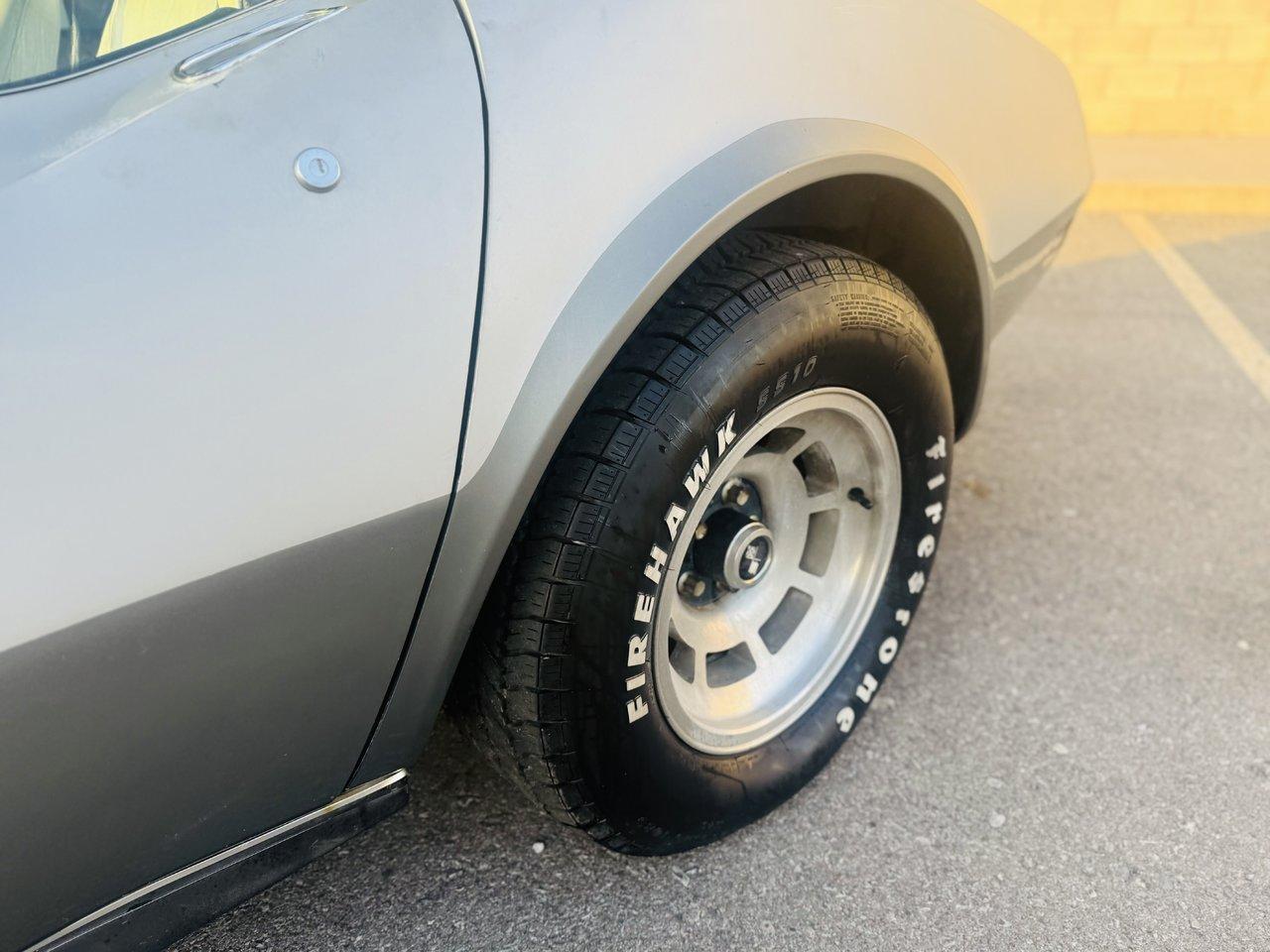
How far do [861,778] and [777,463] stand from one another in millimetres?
654

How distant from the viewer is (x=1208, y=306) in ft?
14.3

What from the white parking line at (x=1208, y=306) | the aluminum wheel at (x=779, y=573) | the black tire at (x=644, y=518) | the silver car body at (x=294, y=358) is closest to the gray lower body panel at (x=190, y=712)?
the silver car body at (x=294, y=358)

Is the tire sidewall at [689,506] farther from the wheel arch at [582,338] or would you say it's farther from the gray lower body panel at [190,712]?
the gray lower body panel at [190,712]

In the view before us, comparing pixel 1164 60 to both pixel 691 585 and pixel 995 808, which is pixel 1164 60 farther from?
pixel 691 585

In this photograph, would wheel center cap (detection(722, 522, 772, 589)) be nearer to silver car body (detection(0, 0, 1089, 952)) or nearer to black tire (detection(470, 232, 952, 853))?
black tire (detection(470, 232, 952, 853))

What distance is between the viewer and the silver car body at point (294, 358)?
1131 mm

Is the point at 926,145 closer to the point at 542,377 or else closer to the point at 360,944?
the point at 542,377

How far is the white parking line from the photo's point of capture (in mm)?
3830

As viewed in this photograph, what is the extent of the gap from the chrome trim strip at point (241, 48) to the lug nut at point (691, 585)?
106 centimetres

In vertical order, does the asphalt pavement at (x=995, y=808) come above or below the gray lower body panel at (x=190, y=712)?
below

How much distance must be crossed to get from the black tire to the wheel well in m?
0.10

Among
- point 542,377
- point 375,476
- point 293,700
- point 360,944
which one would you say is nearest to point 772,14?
point 542,377

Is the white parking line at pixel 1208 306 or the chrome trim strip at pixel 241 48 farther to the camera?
the white parking line at pixel 1208 306

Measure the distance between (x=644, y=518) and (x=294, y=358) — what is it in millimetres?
555
